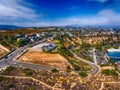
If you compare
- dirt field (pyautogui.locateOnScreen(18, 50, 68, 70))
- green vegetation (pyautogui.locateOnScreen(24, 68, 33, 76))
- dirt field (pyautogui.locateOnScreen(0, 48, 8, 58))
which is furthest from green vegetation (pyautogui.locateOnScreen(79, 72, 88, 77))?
dirt field (pyautogui.locateOnScreen(0, 48, 8, 58))

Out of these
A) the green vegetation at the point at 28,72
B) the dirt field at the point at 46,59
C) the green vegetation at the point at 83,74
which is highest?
the dirt field at the point at 46,59

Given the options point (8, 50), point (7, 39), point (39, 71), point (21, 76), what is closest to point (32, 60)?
point (39, 71)

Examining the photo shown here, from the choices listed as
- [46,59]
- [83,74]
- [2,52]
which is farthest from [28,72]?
[2,52]

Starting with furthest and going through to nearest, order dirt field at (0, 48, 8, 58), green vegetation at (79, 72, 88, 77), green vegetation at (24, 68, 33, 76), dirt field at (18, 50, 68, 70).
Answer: dirt field at (0, 48, 8, 58), dirt field at (18, 50, 68, 70), green vegetation at (79, 72, 88, 77), green vegetation at (24, 68, 33, 76)

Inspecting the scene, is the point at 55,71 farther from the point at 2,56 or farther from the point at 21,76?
the point at 2,56

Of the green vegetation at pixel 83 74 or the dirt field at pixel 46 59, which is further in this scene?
the dirt field at pixel 46 59

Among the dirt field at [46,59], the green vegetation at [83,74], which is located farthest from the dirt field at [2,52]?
the green vegetation at [83,74]

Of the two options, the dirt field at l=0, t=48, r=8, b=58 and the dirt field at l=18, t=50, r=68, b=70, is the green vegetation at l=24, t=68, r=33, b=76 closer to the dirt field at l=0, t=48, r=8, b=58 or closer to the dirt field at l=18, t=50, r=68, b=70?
the dirt field at l=18, t=50, r=68, b=70

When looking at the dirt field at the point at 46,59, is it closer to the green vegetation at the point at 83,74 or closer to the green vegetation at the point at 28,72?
the green vegetation at the point at 83,74
